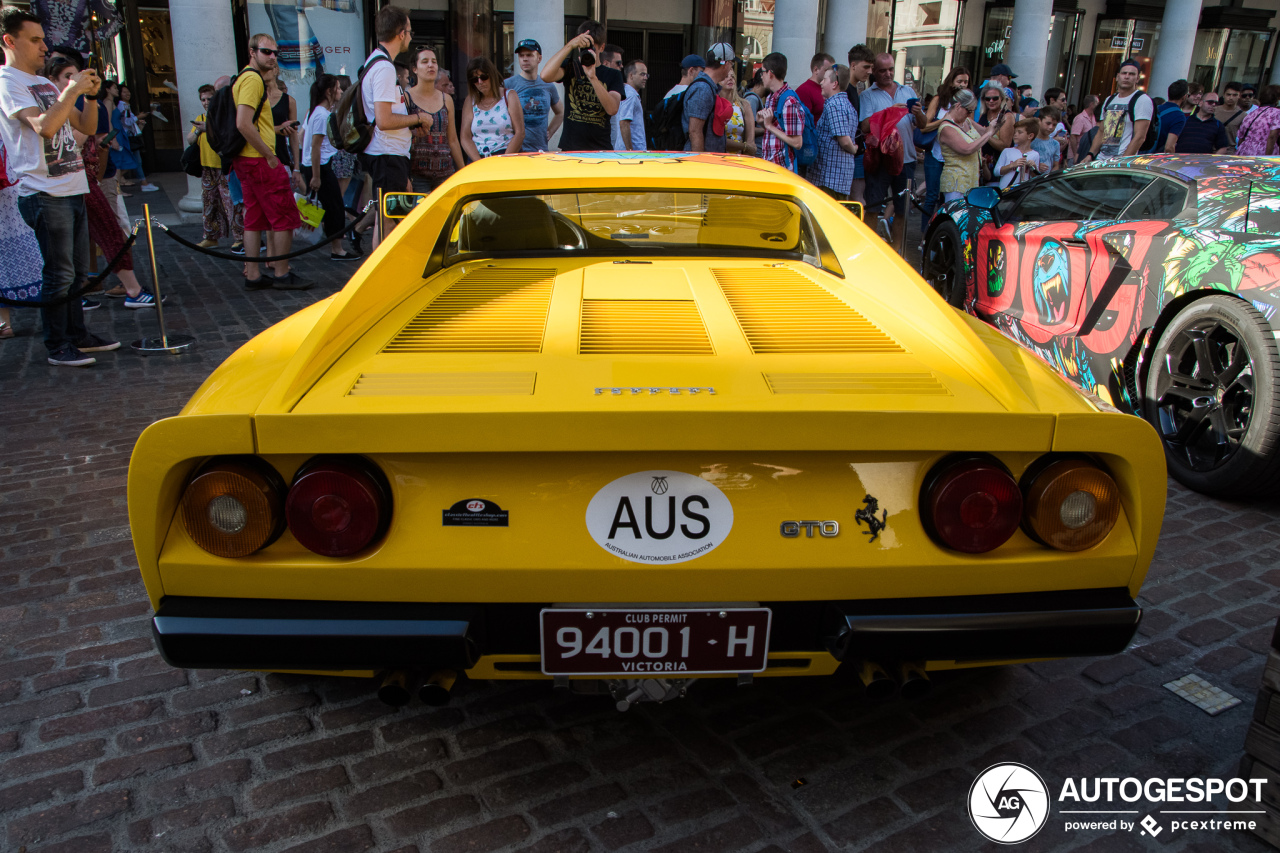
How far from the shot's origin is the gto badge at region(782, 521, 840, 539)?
176cm

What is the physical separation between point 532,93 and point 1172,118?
23.8 ft

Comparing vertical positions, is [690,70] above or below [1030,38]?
below

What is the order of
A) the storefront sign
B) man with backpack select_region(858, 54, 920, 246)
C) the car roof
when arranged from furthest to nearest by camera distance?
the storefront sign, man with backpack select_region(858, 54, 920, 246), the car roof

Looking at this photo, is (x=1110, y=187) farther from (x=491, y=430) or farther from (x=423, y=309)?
(x=491, y=430)

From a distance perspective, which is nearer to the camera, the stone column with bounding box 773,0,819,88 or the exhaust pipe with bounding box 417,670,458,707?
the exhaust pipe with bounding box 417,670,458,707

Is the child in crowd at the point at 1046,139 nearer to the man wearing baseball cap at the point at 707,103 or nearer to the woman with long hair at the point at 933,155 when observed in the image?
the woman with long hair at the point at 933,155

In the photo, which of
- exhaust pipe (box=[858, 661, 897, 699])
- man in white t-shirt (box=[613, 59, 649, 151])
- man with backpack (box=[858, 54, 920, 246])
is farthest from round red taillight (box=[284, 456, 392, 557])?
man in white t-shirt (box=[613, 59, 649, 151])

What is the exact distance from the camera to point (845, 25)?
1537 centimetres

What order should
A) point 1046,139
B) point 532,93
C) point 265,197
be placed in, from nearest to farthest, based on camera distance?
point 265,197 → point 532,93 → point 1046,139

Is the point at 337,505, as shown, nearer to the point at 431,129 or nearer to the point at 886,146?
the point at 431,129

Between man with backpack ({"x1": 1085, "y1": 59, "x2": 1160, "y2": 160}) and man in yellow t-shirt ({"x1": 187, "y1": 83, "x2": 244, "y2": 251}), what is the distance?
8601 mm

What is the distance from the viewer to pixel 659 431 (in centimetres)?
165

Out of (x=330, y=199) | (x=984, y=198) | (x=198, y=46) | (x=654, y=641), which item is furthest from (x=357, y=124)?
(x=654, y=641)

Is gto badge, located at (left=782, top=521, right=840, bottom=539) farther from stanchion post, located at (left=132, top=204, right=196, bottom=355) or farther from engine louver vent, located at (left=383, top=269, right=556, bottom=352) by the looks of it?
stanchion post, located at (left=132, top=204, right=196, bottom=355)
